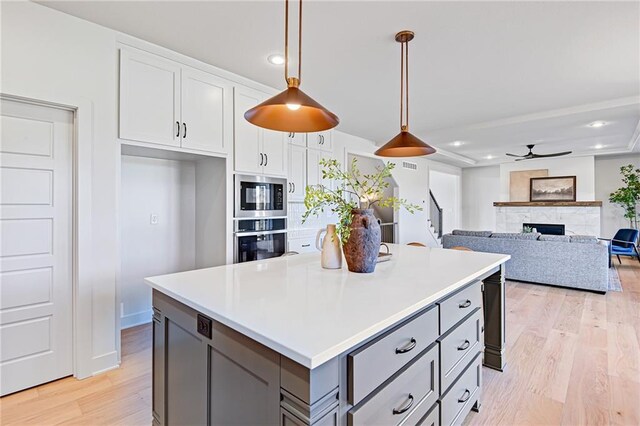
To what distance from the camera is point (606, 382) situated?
2.29m

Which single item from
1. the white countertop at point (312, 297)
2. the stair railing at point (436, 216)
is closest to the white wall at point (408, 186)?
the stair railing at point (436, 216)

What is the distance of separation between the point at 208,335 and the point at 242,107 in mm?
2679

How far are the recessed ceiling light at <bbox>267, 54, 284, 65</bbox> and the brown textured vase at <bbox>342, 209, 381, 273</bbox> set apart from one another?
188cm

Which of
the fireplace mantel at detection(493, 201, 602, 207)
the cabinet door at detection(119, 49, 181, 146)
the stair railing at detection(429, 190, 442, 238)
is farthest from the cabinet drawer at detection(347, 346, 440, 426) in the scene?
the fireplace mantel at detection(493, 201, 602, 207)

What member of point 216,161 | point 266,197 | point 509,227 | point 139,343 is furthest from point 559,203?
point 139,343

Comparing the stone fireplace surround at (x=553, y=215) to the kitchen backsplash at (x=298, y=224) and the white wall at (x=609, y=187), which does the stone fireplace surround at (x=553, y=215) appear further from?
the kitchen backsplash at (x=298, y=224)

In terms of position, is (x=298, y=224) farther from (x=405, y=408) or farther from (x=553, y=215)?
(x=553, y=215)

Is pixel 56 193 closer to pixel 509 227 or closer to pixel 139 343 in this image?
pixel 139 343

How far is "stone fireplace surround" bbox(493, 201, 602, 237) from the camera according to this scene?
7582 mm

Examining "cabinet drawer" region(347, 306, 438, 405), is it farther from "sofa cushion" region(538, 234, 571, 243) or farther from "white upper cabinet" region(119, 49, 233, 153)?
"sofa cushion" region(538, 234, 571, 243)

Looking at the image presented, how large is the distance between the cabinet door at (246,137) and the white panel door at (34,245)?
138cm

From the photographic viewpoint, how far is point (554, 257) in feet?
15.7

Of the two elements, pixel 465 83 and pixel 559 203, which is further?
pixel 559 203

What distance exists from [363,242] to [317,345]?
0.89m
